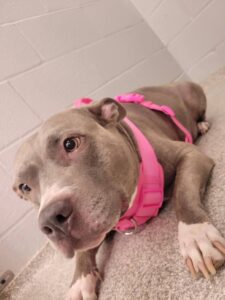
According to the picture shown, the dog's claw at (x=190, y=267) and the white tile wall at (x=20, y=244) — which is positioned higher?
the white tile wall at (x=20, y=244)

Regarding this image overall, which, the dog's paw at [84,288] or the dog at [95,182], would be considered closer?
the dog at [95,182]

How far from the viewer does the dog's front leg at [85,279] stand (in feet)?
5.18

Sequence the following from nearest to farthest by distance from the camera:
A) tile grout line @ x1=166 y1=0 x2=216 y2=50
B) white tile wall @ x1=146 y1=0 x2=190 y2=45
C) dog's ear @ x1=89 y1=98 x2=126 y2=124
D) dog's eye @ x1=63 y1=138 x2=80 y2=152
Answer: dog's eye @ x1=63 y1=138 x2=80 y2=152 → dog's ear @ x1=89 y1=98 x2=126 y2=124 → tile grout line @ x1=166 y1=0 x2=216 y2=50 → white tile wall @ x1=146 y1=0 x2=190 y2=45

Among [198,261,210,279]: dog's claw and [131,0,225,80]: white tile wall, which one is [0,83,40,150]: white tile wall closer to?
[198,261,210,279]: dog's claw

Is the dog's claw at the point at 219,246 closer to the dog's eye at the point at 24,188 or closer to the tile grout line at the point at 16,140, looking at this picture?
the dog's eye at the point at 24,188

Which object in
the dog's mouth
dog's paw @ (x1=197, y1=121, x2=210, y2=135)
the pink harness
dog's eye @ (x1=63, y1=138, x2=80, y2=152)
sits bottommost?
dog's paw @ (x1=197, y1=121, x2=210, y2=135)

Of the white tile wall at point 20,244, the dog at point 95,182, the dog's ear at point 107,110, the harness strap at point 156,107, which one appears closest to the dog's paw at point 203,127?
the harness strap at point 156,107

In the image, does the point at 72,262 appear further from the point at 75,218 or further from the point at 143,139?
the point at 75,218

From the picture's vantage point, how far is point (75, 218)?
48.9 inches

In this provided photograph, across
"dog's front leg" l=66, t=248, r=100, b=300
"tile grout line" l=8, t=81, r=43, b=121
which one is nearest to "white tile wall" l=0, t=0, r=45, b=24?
"tile grout line" l=8, t=81, r=43, b=121

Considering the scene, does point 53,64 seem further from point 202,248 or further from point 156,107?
point 202,248

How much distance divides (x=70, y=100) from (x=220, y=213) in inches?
73.6

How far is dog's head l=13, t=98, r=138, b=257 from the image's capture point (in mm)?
1256

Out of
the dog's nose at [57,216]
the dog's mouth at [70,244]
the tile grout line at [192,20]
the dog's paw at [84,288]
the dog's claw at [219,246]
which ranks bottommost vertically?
the dog's claw at [219,246]
